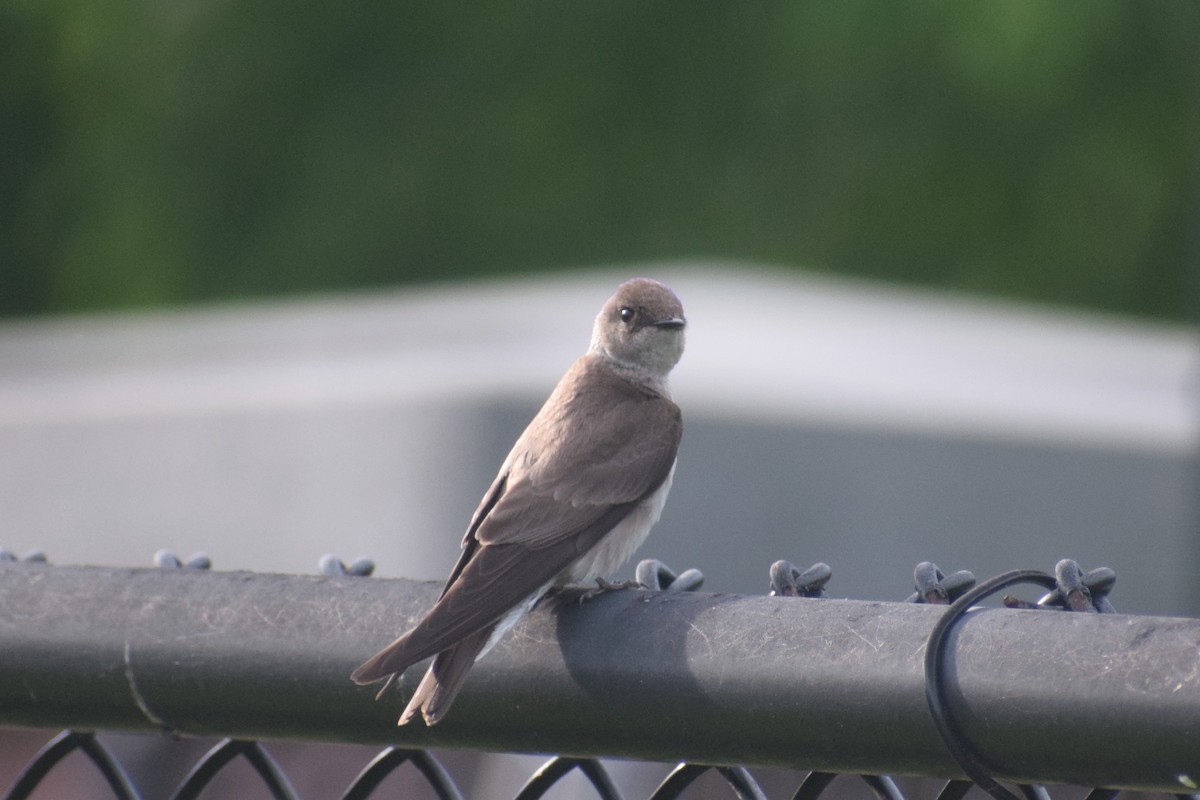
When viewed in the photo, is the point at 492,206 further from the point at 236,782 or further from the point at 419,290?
the point at 236,782

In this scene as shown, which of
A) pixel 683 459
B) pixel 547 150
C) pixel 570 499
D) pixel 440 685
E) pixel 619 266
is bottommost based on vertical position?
pixel 619 266

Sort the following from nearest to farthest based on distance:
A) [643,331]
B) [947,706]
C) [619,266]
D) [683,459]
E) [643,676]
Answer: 1. [947,706]
2. [643,676]
3. [643,331]
4. [683,459]
5. [619,266]

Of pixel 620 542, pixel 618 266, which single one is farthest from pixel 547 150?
pixel 620 542

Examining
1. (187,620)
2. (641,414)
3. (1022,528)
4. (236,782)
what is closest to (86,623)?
(187,620)

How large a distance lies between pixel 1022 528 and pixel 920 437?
0.97 metres

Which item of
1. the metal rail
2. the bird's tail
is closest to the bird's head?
the metal rail

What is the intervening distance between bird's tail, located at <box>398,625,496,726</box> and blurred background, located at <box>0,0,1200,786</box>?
8.64 meters

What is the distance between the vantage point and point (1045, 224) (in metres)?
20.9

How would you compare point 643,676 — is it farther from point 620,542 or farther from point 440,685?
point 620,542

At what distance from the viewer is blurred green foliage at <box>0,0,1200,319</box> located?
20.9 meters

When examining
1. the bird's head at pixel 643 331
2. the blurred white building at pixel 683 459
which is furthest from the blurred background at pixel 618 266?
the bird's head at pixel 643 331

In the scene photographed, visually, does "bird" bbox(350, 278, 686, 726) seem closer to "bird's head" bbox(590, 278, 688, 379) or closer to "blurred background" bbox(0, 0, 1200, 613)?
"bird's head" bbox(590, 278, 688, 379)

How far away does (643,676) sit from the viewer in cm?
207

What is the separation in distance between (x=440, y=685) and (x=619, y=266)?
20.1 m
